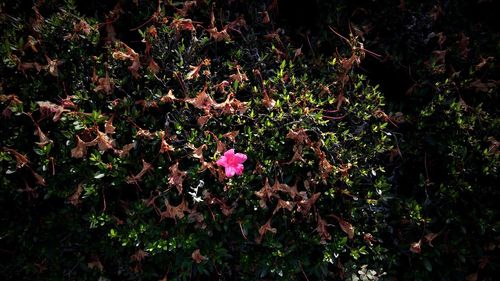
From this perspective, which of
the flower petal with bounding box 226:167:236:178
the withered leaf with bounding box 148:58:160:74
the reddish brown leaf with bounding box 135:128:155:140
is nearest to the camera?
the flower petal with bounding box 226:167:236:178

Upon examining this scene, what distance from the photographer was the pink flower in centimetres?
235

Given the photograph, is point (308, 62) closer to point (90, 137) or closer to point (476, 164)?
point (476, 164)

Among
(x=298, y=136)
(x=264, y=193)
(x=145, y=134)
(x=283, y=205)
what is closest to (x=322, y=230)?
(x=283, y=205)

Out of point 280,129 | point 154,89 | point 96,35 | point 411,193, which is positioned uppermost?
point 96,35

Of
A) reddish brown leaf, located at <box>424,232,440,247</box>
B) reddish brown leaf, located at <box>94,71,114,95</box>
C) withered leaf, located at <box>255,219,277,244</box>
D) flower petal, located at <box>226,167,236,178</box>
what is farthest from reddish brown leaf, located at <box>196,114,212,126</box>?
reddish brown leaf, located at <box>424,232,440,247</box>

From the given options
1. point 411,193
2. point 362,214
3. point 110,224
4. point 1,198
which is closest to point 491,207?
point 411,193

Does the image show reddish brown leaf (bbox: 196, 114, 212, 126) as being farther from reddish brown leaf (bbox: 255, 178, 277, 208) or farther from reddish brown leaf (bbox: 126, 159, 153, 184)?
reddish brown leaf (bbox: 255, 178, 277, 208)

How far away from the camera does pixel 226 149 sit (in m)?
2.47

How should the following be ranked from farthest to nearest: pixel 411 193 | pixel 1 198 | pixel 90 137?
pixel 411 193
pixel 1 198
pixel 90 137

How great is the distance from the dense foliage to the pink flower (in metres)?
0.09

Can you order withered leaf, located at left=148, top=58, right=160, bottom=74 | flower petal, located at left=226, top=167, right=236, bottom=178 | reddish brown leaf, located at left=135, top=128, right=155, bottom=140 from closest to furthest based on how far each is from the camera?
1. flower petal, located at left=226, top=167, right=236, bottom=178
2. reddish brown leaf, located at left=135, top=128, right=155, bottom=140
3. withered leaf, located at left=148, top=58, right=160, bottom=74

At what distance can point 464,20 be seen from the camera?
125 inches

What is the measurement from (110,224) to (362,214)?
152 centimetres

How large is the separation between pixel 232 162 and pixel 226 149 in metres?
0.13
